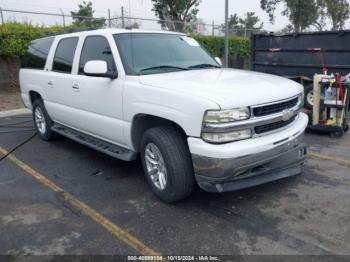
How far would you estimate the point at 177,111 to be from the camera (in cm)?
371

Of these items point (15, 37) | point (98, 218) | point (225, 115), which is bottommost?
point (98, 218)

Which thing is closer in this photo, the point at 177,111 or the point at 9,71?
the point at 177,111

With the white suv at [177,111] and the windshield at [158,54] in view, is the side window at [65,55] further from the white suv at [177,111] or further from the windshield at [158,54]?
the windshield at [158,54]

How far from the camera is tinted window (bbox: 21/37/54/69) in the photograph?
6.54 m

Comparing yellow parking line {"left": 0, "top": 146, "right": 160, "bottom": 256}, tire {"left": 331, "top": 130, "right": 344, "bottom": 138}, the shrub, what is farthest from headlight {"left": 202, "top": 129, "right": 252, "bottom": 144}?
the shrub

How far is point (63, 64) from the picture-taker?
19.2 feet

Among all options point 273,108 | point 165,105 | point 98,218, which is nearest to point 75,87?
point 165,105

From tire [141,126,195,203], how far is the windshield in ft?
2.89

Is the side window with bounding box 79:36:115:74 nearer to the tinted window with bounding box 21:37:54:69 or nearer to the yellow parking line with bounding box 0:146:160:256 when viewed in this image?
the tinted window with bounding box 21:37:54:69

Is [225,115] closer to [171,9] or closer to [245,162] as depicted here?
[245,162]

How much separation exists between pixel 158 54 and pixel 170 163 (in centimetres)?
168

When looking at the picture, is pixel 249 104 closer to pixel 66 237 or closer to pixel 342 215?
pixel 342 215

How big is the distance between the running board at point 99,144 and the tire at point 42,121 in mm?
271

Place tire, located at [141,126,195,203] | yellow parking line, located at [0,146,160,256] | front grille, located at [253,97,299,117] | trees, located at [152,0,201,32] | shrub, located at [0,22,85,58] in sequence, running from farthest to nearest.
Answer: trees, located at [152,0,201,32] < shrub, located at [0,22,85,58] < tire, located at [141,126,195,203] < front grille, located at [253,97,299,117] < yellow parking line, located at [0,146,160,256]
